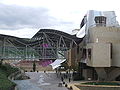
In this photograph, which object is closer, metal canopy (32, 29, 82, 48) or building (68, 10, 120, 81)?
building (68, 10, 120, 81)

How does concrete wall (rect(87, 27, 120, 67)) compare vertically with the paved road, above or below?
above

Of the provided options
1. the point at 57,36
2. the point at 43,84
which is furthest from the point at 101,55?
the point at 57,36

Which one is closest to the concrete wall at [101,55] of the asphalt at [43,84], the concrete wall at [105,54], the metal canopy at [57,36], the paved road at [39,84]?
the concrete wall at [105,54]

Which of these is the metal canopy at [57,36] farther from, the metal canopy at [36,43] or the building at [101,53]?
the building at [101,53]

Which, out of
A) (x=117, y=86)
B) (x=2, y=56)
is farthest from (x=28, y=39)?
(x=117, y=86)

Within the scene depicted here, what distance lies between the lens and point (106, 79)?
44.1 m

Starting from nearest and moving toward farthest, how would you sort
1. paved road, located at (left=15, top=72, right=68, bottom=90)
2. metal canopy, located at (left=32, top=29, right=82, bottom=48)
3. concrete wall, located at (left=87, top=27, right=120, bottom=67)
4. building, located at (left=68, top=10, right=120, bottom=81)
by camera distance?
paved road, located at (left=15, top=72, right=68, bottom=90) → concrete wall, located at (left=87, top=27, right=120, bottom=67) → building, located at (left=68, top=10, right=120, bottom=81) → metal canopy, located at (left=32, top=29, right=82, bottom=48)

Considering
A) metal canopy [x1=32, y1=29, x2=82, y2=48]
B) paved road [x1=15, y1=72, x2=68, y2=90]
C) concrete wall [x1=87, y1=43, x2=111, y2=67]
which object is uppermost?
metal canopy [x1=32, y1=29, x2=82, y2=48]

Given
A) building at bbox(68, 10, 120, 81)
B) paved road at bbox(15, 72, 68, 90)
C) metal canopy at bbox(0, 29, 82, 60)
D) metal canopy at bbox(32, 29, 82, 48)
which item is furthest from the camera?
metal canopy at bbox(0, 29, 82, 60)

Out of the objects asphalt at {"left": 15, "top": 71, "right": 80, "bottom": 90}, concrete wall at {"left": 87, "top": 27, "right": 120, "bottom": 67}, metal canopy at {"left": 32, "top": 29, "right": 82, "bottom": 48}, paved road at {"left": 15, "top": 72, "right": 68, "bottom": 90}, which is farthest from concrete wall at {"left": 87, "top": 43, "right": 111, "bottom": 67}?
metal canopy at {"left": 32, "top": 29, "right": 82, "bottom": 48}

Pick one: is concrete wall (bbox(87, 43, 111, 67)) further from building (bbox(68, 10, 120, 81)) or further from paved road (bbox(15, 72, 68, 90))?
paved road (bbox(15, 72, 68, 90))

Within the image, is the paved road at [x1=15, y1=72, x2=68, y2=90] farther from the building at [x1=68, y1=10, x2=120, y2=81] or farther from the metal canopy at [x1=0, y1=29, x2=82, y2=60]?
the metal canopy at [x1=0, y1=29, x2=82, y2=60]

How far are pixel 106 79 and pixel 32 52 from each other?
27.2m

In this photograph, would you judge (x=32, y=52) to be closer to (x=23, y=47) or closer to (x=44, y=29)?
(x=23, y=47)
